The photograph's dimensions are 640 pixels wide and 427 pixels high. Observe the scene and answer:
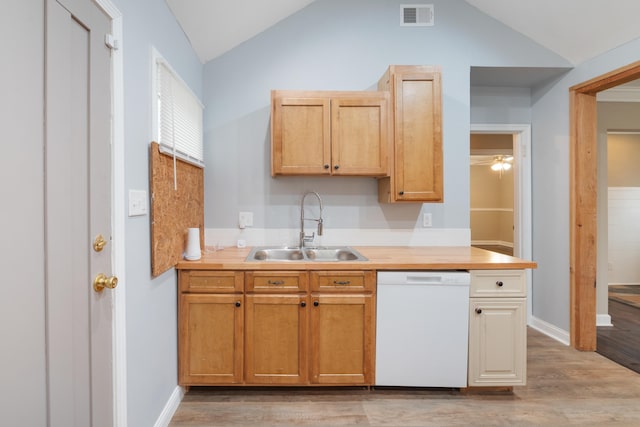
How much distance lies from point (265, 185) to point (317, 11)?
154 cm

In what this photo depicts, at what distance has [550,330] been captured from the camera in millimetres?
3230

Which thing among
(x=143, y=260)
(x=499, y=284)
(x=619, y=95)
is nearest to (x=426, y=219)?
(x=499, y=284)

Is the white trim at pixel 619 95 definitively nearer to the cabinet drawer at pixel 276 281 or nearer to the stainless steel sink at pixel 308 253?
the stainless steel sink at pixel 308 253

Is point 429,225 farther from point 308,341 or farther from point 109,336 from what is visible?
point 109,336

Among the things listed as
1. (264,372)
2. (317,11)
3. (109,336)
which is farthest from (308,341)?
(317,11)

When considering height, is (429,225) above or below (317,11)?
below

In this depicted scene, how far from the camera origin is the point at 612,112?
359cm

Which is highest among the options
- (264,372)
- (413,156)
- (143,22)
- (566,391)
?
(143,22)

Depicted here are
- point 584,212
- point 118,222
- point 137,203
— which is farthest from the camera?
point 584,212

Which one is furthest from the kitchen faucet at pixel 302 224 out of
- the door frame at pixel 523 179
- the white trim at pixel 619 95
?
the white trim at pixel 619 95

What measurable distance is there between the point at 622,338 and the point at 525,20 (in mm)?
3034

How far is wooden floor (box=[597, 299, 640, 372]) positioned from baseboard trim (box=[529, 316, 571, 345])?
0.80 feet

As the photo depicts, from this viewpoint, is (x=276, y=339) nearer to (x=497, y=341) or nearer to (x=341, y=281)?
(x=341, y=281)

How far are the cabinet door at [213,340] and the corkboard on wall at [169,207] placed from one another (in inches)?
14.1
